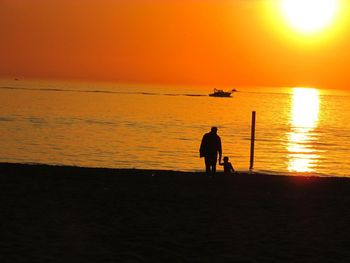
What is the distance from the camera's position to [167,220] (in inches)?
465

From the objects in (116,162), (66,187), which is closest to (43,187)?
(66,187)

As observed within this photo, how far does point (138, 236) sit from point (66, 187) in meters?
5.66

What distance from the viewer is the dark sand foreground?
30.5 ft

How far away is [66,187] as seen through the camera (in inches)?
616

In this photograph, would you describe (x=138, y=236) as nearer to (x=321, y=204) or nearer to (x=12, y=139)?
(x=321, y=204)

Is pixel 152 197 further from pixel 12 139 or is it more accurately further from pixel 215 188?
pixel 12 139

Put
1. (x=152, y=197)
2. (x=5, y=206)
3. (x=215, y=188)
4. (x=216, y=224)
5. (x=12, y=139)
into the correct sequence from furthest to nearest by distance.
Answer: (x=12, y=139) → (x=215, y=188) → (x=152, y=197) → (x=5, y=206) → (x=216, y=224)

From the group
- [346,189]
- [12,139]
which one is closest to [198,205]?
[346,189]

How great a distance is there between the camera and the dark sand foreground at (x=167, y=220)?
9281mm

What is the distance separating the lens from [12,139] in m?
52.3

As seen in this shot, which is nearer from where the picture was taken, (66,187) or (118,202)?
(118,202)

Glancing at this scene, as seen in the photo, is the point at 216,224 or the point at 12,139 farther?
the point at 12,139

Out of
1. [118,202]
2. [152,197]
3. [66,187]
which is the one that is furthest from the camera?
[66,187]

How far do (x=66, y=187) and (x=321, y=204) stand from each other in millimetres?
5807
